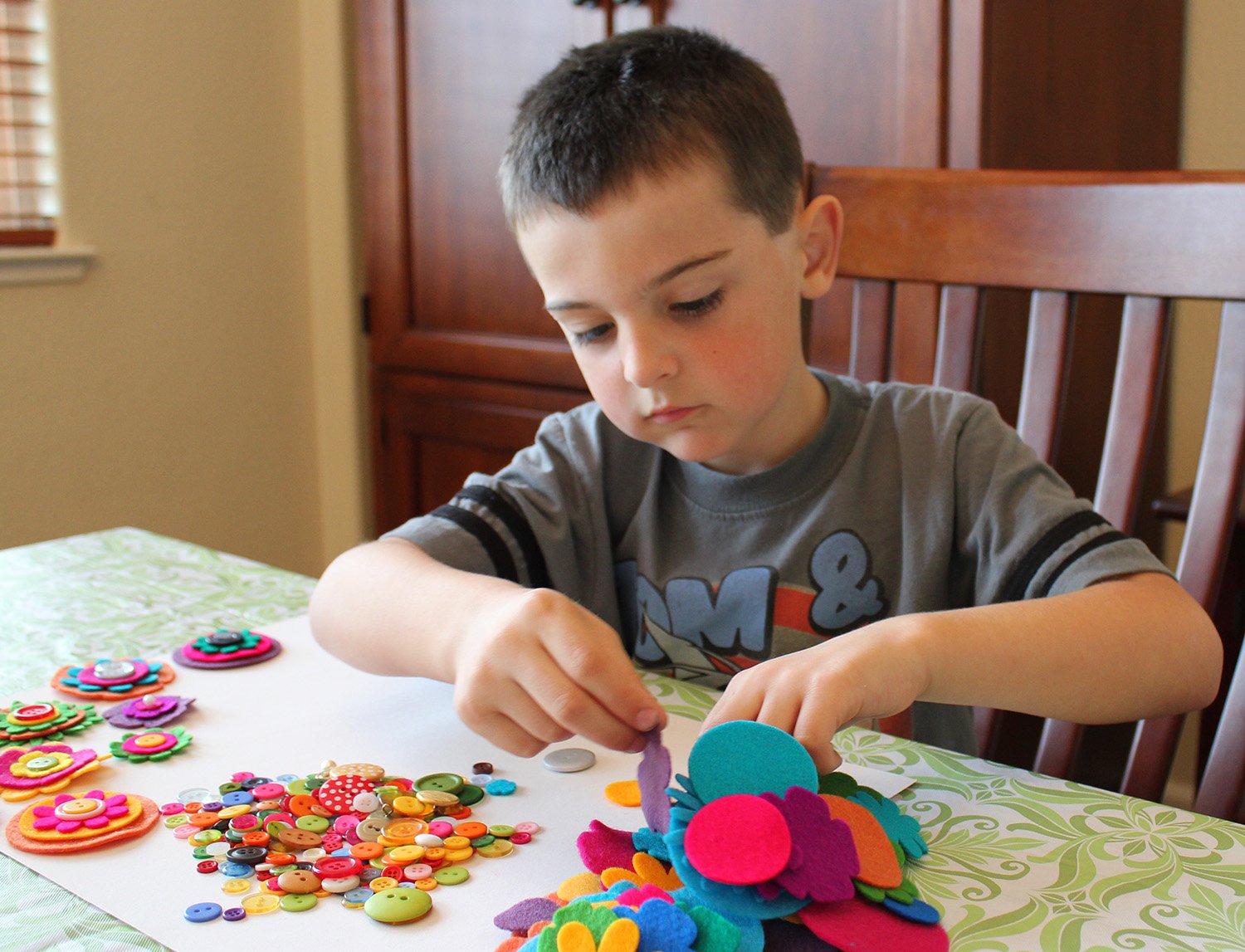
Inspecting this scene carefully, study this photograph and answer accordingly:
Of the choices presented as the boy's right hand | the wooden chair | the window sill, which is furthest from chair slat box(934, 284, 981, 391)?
the window sill

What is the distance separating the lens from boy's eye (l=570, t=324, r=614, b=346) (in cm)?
76

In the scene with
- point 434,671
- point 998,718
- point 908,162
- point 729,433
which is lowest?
point 998,718

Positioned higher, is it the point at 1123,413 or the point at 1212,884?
the point at 1123,413

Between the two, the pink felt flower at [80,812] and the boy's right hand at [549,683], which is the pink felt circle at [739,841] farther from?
the pink felt flower at [80,812]

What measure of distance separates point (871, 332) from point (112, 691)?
630mm

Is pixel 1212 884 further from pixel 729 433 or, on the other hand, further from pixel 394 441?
pixel 394 441

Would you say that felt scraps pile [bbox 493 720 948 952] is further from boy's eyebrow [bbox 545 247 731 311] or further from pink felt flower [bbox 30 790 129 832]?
boy's eyebrow [bbox 545 247 731 311]

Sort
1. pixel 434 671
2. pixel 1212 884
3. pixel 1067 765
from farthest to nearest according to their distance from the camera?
pixel 1067 765
pixel 434 671
pixel 1212 884

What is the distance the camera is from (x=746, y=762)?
50cm

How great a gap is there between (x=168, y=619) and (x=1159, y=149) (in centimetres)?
146

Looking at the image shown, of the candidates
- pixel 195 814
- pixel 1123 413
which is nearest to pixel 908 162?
pixel 1123 413

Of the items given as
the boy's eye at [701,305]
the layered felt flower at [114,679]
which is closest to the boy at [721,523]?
the boy's eye at [701,305]

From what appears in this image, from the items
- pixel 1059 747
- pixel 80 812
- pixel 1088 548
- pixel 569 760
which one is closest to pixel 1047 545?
pixel 1088 548

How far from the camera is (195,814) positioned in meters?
0.55
